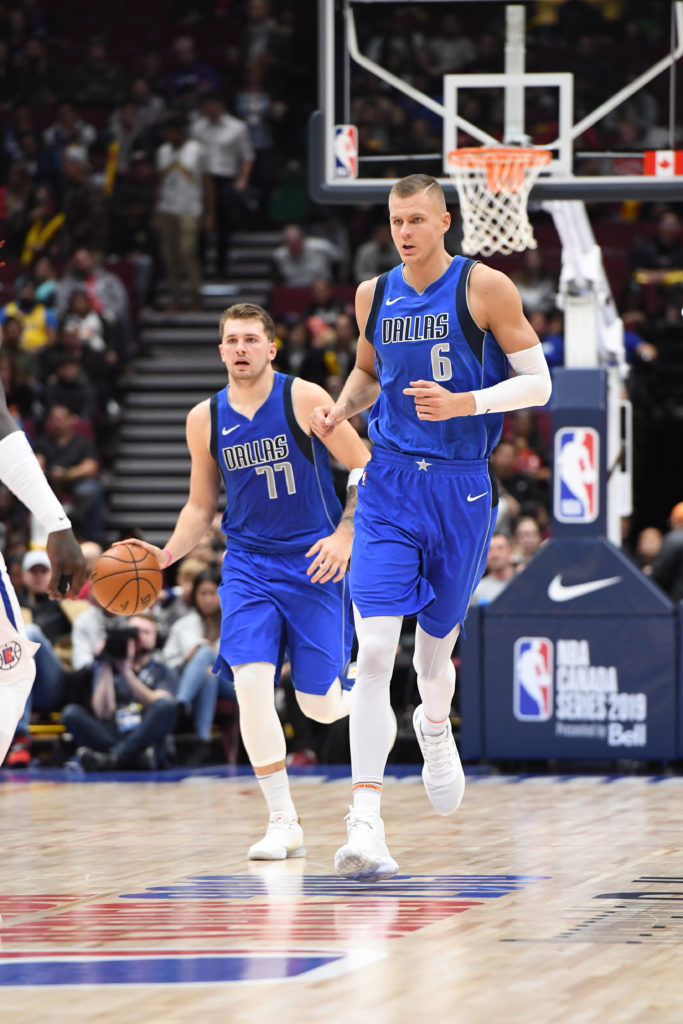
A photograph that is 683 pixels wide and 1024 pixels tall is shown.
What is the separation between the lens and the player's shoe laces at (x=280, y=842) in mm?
6633

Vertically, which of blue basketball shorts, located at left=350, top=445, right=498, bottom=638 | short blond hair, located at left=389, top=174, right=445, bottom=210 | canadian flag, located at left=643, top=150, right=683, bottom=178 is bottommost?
blue basketball shorts, located at left=350, top=445, right=498, bottom=638

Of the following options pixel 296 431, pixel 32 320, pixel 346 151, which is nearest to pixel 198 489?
pixel 296 431

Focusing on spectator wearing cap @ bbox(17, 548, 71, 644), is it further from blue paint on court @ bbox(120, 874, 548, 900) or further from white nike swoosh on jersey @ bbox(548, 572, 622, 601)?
blue paint on court @ bbox(120, 874, 548, 900)

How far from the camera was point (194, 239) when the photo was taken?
18.5m

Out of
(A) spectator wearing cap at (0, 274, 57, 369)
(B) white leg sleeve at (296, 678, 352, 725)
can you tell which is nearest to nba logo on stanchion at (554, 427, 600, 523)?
(B) white leg sleeve at (296, 678, 352, 725)

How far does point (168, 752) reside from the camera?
452 inches

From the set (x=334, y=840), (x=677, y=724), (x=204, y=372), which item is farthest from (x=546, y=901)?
(x=204, y=372)

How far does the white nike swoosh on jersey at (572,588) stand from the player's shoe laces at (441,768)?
434cm

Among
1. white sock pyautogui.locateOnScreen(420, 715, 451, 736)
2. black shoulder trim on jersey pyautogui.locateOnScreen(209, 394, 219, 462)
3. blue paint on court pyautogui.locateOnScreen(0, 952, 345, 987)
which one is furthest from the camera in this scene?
black shoulder trim on jersey pyautogui.locateOnScreen(209, 394, 219, 462)

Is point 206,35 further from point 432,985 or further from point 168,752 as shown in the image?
point 432,985

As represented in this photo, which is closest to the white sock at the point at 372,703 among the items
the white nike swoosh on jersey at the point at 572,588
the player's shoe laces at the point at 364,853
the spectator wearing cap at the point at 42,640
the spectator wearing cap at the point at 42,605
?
the player's shoe laces at the point at 364,853

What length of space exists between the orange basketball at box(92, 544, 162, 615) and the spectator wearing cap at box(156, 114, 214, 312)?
39.5 feet

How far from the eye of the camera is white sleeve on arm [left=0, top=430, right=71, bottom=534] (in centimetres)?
510

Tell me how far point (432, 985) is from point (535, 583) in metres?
6.97
